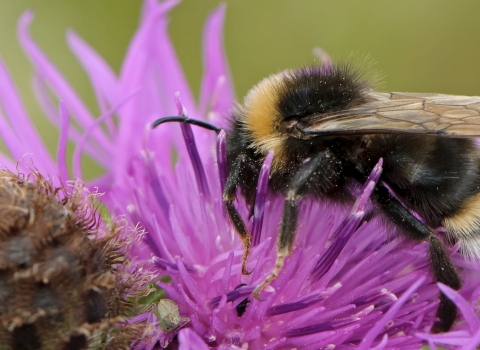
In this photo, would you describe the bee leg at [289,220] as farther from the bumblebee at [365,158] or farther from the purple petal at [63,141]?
the purple petal at [63,141]

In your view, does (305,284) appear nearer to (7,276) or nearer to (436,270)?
(436,270)

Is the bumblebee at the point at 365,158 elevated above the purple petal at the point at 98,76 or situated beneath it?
situated beneath

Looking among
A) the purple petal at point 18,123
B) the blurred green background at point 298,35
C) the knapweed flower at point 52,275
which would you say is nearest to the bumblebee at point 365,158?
the knapweed flower at point 52,275

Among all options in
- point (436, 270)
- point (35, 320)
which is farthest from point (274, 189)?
point (35, 320)

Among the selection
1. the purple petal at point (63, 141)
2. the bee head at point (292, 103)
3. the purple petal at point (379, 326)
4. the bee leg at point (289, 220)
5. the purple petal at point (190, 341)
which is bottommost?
the purple petal at point (379, 326)

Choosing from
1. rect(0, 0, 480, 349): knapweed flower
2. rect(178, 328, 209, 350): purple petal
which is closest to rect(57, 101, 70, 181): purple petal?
rect(0, 0, 480, 349): knapweed flower

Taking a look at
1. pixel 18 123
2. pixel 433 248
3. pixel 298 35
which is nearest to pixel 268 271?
pixel 433 248
